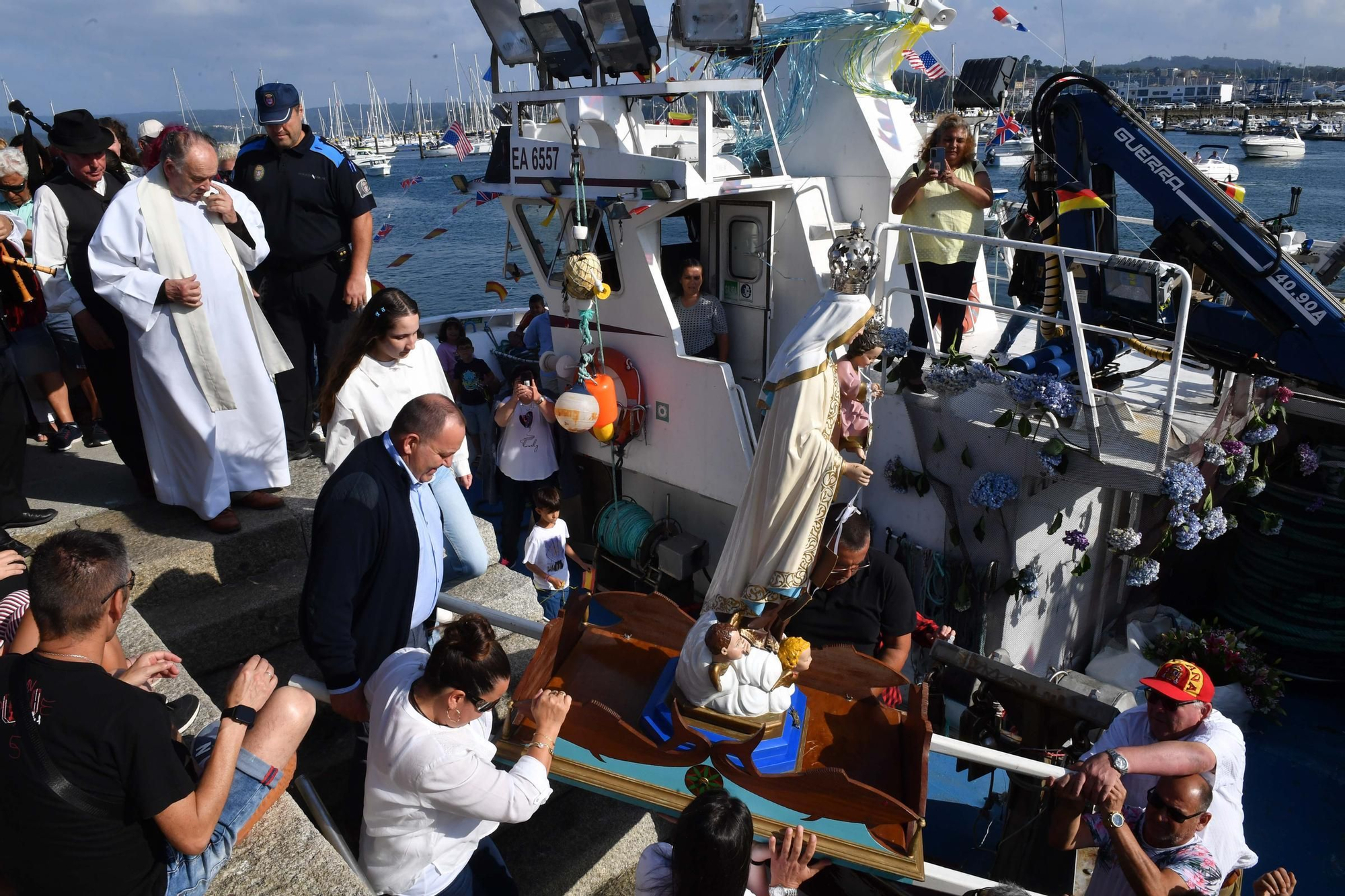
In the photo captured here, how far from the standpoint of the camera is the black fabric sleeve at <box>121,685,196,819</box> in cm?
200

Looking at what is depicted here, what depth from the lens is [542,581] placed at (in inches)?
225

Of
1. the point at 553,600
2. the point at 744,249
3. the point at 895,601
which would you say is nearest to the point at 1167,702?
the point at 895,601

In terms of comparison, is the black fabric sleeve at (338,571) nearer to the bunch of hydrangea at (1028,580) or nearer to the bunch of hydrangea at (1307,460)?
the bunch of hydrangea at (1028,580)

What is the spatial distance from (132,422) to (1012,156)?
190 feet

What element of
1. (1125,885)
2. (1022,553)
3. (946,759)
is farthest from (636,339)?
(1125,885)

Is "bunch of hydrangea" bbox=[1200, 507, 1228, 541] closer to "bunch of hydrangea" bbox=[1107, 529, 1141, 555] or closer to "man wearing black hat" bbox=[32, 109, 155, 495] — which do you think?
"bunch of hydrangea" bbox=[1107, 529, 1141, 555]

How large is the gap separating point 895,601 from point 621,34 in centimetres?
425

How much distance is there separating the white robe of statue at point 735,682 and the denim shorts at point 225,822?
54.2 inches

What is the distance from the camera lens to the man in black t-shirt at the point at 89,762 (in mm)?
1967

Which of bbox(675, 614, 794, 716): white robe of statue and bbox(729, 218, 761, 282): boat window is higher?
bbox(729, 218, 761, 282): boat window

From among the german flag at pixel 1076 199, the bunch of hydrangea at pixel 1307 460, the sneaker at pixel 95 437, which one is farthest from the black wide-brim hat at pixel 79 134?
the bunch of hydrangea at pixel 1307 460

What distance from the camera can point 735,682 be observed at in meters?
3.10

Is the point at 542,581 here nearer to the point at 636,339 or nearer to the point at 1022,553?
the point at 636,339

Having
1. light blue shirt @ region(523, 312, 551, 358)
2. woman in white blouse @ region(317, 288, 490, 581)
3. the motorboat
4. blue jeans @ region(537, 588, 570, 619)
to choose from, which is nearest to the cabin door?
light blue shirt @ region(523, 312, 551, 358)
